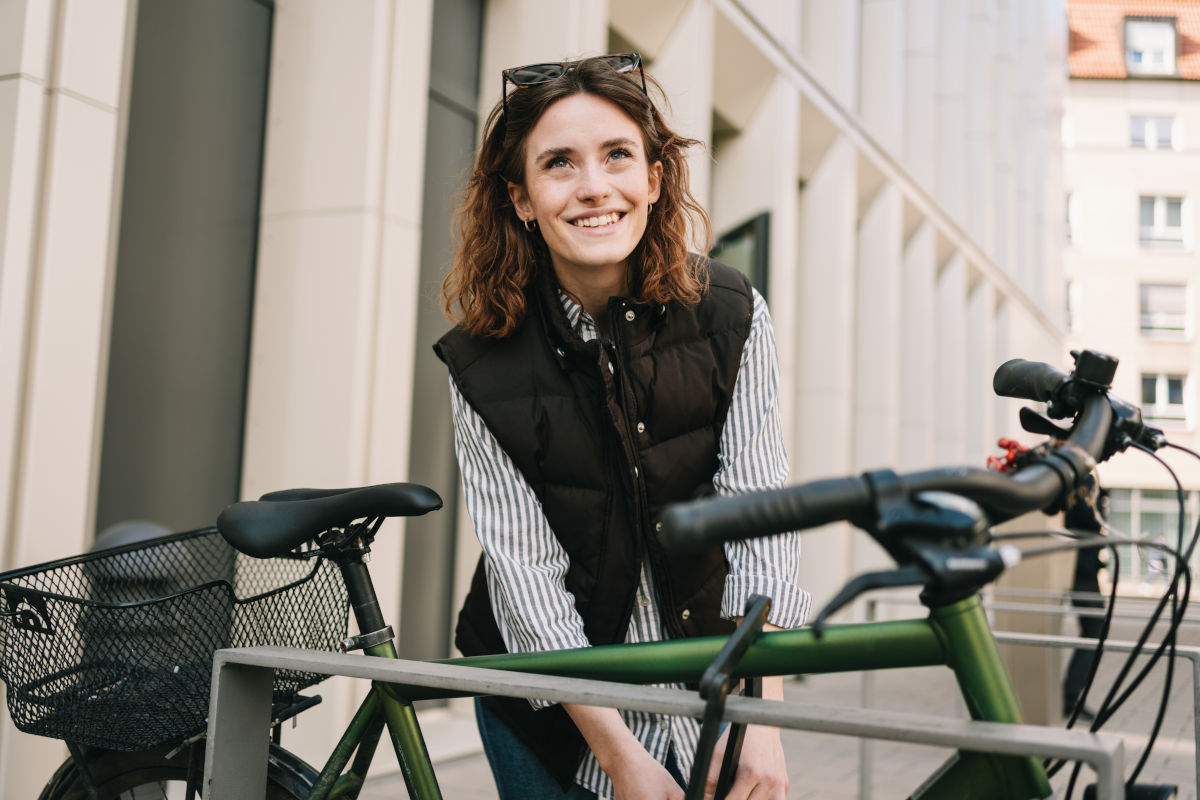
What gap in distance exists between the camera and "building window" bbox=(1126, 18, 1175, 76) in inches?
1388

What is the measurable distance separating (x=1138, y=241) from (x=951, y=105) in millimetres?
20086

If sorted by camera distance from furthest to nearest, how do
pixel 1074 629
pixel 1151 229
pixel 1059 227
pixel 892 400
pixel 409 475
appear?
pixel 1151 229, pixel 1059 227, pixel 1074 629, pixel 892 400, pixel 409 475

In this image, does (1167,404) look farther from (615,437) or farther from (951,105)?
(615,437)

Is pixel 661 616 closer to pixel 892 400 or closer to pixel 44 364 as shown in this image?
pixel 44 364

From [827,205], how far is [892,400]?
2678 mm

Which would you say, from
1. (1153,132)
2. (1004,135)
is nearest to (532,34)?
(1004,135)

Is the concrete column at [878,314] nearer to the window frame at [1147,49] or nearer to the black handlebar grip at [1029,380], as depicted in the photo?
the black handlebar grip at [1029,380]

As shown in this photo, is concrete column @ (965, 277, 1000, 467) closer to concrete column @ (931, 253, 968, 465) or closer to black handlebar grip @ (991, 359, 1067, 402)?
concrete column @ (931, 253, 968, 465)

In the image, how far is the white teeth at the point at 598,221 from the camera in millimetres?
1885

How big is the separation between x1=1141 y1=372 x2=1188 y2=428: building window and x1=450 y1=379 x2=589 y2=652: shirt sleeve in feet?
110

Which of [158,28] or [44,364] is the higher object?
[158,28]

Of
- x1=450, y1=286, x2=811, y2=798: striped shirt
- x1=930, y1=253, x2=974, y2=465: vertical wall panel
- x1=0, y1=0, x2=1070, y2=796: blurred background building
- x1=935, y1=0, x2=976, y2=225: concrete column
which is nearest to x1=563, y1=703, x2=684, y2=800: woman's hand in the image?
x1=450, y1=286, x2=811, y2=798: striped shirt

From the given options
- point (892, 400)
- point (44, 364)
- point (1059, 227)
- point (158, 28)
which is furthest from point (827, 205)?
point (1059, 227)

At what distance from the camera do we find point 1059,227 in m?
25.5
